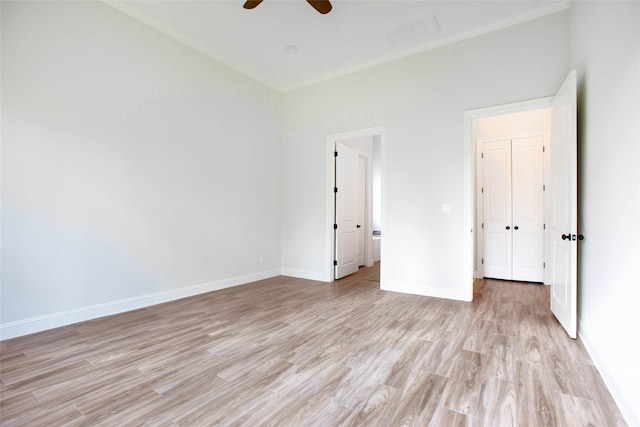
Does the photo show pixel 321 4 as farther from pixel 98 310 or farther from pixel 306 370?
pixel 98 310

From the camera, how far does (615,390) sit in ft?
5.72

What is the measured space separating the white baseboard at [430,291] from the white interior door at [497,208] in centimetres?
178

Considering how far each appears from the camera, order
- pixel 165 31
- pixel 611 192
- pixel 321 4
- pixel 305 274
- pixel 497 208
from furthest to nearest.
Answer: pixel 305 274 → pixel 497 208 → pixel 165 31 → pixel 321 4 → pixel 611 192

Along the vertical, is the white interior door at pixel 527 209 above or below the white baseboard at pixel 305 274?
above

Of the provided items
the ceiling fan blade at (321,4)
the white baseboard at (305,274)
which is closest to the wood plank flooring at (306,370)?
the white baseboard at (305,274)

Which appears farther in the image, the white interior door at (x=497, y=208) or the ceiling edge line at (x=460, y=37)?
the white interior door at (x=497, y=208)

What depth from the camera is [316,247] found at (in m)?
5.09

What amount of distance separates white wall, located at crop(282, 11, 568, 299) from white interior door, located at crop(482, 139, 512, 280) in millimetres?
1794

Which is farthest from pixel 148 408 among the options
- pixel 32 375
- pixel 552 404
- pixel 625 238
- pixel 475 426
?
pixel 625 238

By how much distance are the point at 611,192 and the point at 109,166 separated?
4518 millimetres

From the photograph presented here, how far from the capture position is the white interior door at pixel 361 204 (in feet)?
19.4

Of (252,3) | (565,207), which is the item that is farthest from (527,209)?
(252,3)

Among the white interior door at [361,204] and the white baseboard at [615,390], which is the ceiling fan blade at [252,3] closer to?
the white interior door at [361,204]

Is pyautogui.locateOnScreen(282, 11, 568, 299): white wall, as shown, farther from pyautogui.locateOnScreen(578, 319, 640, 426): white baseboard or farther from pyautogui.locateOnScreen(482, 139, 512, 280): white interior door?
pyautogui.locateOnScreen(482, 139, 512, 280): white interior door
